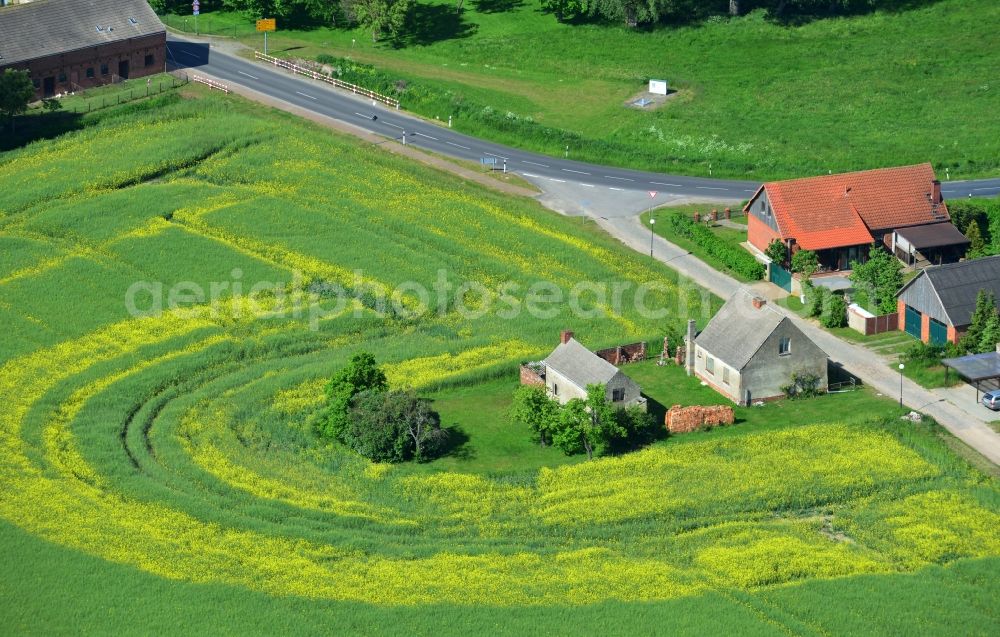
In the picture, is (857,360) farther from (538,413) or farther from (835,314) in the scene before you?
(538,413)

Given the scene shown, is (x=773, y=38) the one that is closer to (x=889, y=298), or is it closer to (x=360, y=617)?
(x=889, y=298)

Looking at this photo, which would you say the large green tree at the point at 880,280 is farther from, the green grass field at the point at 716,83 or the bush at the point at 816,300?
the green grass field at the point at 716,83

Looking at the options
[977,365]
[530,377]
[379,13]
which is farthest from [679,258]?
[379,13]

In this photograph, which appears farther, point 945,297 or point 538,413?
point 945,297

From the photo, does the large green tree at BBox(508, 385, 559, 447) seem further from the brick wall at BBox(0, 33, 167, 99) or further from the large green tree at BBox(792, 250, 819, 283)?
the brick wall at BBox(0, 33, 167, 99)

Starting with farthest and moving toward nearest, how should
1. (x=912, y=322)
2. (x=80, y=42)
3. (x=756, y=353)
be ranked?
1. (x=80, y=42)
2. (x=912, y=322)
3. (x=756, y=353)

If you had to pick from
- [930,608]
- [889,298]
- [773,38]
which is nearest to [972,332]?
[889,298]

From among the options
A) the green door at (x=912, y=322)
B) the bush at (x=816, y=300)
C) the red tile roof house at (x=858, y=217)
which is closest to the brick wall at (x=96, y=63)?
the red tile roof house at (x=858, y=217)
